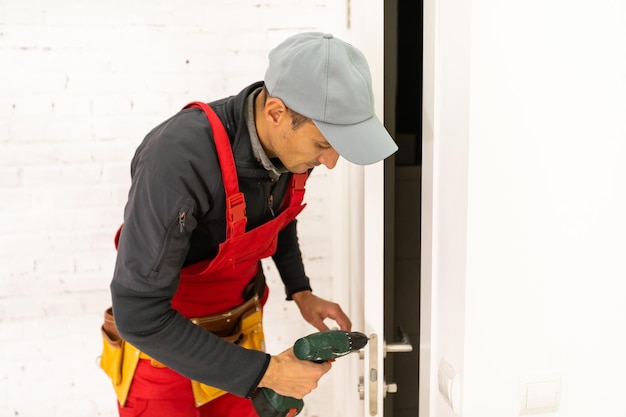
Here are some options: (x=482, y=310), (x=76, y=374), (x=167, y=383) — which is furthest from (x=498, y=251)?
(x=76, y=374)

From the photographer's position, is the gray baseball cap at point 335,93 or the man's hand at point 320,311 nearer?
the gray baseball cap at point 335,93

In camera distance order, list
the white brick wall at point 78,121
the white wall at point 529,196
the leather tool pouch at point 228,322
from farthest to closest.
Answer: the white brick wall at point 78,121
the leather tool pouch at point 228,322
the white wall at point 529,196

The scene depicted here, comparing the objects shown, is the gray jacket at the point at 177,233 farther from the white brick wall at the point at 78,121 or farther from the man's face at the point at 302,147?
the white brick wall at the point at 78,121

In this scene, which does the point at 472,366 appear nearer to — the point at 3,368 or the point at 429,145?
the point at 429,145

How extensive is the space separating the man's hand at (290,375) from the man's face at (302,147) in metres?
0.38

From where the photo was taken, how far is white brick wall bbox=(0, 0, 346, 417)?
5.12ft

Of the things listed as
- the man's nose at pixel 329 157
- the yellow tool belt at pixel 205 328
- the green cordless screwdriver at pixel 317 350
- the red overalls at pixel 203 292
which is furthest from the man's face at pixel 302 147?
the yellow tool belt at pixel 205 328

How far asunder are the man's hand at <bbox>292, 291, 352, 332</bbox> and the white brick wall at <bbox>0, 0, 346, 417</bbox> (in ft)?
1.51

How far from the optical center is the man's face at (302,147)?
97 cm

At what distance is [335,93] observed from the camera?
0.90 metres

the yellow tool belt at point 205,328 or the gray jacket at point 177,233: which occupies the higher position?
the gray jacket at point 177,233

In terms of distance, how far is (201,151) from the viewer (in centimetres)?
94

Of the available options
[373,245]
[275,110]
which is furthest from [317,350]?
[275,110]

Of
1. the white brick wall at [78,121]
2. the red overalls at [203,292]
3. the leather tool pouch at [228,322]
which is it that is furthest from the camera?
the white brick wall at [78,121]
